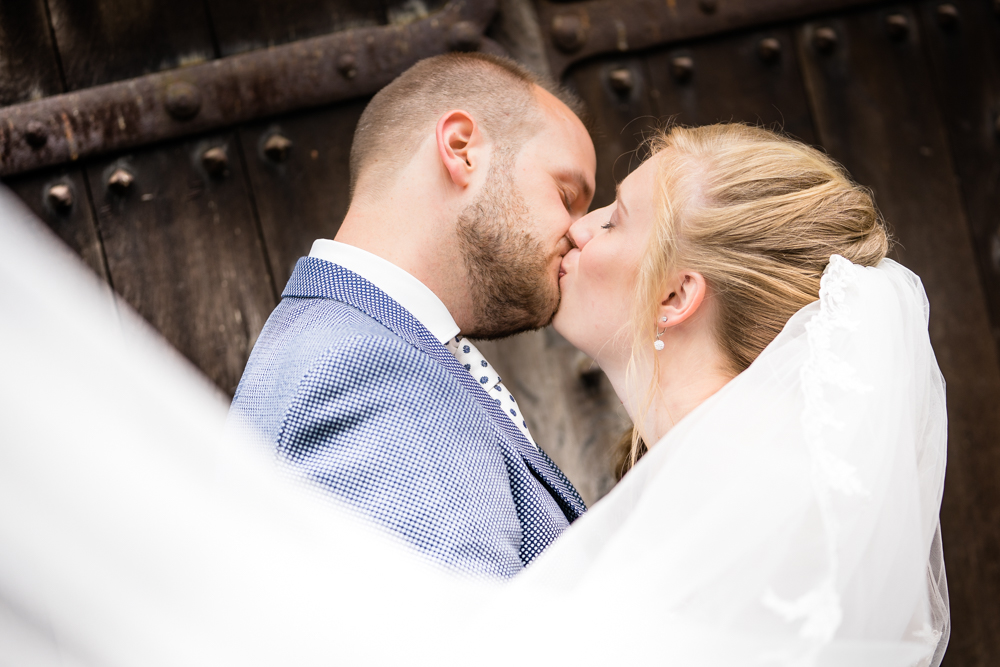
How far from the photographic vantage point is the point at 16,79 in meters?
1.25

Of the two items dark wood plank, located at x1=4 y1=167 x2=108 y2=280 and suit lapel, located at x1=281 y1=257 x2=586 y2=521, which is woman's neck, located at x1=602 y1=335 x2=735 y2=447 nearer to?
suit lapel, located at x1=281 y1=257 x2=586 y2=521

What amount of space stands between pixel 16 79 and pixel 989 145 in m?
1.91

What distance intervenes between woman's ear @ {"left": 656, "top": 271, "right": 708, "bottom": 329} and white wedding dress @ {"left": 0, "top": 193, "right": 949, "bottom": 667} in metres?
0.14

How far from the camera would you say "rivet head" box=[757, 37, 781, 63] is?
56.3 inches

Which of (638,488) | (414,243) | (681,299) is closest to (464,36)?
(414,243)

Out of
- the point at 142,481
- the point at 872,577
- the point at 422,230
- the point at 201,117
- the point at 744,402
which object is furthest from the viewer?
the point at 201,117

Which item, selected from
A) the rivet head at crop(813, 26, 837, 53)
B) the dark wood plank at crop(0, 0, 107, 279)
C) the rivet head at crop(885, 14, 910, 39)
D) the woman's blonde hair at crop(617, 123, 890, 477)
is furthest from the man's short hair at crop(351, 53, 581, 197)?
the rivet head at crop(885, 14, 910, 39)

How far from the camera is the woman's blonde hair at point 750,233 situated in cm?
98

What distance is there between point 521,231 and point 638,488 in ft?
1.68

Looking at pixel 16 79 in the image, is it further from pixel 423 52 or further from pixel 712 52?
pixel 712 52

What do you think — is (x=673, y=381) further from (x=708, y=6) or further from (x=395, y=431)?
(x=708, y=6)

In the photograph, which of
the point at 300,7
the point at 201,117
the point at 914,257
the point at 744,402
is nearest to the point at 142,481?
the point at 744,402

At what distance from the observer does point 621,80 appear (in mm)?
1400

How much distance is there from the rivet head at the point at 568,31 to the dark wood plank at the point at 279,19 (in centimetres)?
33
